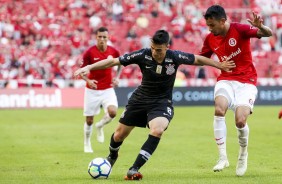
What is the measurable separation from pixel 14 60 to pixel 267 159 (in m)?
22.1

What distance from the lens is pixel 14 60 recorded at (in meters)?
34.8

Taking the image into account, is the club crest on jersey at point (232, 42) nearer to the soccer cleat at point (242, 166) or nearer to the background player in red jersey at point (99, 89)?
the soccer cleat at point (242, 166)

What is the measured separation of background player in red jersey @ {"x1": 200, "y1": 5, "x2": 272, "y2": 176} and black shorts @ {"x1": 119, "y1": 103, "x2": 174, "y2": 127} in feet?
3.12

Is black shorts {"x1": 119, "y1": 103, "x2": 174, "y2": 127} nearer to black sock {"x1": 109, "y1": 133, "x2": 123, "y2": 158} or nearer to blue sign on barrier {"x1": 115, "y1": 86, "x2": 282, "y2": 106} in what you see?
black sock {"x1": 109, "y1": 133, "x2": 123, "y2": 158}

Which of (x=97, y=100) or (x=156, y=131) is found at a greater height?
(x=156, y=131)

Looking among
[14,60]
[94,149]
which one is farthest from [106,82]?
[14,60]

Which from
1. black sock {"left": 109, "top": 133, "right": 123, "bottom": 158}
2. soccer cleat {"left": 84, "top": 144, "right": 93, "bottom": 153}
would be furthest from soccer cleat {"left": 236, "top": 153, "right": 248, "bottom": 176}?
soccer cleat {"left": 84, "top": 144, "right": 93, "bottom": 153}

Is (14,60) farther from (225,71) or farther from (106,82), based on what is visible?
(225,71)

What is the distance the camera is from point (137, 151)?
1669cm

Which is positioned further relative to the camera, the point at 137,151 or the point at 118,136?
the point at 137,151

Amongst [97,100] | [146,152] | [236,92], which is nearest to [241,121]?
[236,92]

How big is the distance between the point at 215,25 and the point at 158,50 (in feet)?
4.36

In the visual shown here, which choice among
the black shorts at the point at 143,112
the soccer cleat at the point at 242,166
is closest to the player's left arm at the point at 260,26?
the black shorts at the point at 143,112

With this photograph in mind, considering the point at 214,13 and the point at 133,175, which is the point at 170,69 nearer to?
the point at 214,13
